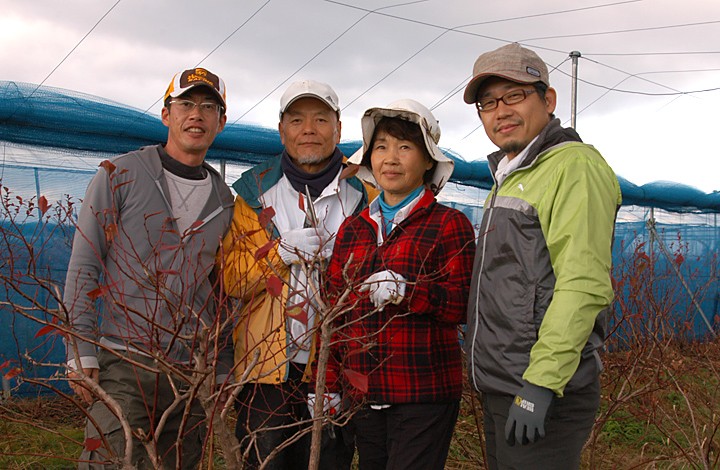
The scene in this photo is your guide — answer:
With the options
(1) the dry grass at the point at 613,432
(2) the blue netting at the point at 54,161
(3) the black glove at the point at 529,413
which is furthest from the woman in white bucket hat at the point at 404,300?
(2) the blue netting at the point at 54,161

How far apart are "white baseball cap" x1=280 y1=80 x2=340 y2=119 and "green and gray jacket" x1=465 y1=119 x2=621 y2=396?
983 millimetres

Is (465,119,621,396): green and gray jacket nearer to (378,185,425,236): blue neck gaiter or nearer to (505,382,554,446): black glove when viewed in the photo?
(505,382,554,446): black glove

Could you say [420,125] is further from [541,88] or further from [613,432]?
[613,432]

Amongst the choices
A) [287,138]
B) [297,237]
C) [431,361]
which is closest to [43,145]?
[287,138]

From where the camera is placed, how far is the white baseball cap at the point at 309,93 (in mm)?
2814

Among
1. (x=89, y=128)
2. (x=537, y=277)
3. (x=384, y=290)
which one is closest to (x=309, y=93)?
(x=384, y=290)

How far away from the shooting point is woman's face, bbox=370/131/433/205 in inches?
99.4

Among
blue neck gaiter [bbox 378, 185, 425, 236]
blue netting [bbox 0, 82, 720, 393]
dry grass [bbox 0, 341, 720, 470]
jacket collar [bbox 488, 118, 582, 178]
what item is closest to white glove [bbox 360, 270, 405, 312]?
blue neck gaiter [bbox 378, 185, 425, 236]

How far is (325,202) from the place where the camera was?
2852 millimetres

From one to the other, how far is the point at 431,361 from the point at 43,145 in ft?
13.5

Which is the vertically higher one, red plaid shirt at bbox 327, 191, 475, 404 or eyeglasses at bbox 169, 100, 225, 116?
eyeglasses at bbox 169, 100, 225, 116

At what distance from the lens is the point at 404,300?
7.39 feet

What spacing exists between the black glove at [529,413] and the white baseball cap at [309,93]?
153cm

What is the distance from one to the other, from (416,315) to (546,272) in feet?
1.78
